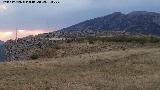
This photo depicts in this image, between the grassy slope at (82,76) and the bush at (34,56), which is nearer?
the grassy slope at (82,76)

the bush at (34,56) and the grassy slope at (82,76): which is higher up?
the grassy slope at (82,76)

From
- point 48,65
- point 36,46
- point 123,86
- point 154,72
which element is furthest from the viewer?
point 36,46

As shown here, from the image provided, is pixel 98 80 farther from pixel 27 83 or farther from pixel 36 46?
pixel 36 46

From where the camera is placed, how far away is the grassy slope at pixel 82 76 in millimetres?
26303

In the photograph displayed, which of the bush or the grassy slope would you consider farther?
the bush

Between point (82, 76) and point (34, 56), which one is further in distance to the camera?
point (34, 56)

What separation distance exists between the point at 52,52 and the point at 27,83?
32.7 m

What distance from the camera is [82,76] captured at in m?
30.9

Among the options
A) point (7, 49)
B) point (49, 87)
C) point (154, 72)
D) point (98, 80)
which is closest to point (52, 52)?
point (7, 49)

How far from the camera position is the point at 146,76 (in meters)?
32.3

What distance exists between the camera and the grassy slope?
2630 cm

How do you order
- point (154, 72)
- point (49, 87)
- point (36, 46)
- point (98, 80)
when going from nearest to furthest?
point (49, 87), point (98, 80), point (154, 72), point (36, 46)

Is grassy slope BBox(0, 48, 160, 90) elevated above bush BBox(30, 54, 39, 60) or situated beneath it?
elevated above

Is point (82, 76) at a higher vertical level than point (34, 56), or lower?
higher
